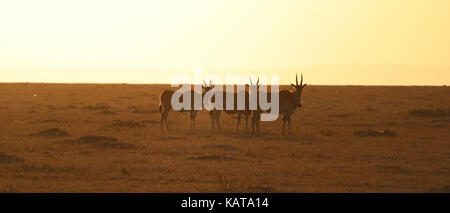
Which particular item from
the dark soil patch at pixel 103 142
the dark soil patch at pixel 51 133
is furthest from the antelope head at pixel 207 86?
the dark soil patch at pixel 103 142

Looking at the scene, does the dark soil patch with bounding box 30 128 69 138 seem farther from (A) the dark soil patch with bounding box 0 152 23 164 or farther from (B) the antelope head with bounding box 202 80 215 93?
(B) the antelope head with bounding box 202 80 215 93

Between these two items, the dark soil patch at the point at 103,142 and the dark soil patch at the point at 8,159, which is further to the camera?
the dark soil patch at the point at 103,142

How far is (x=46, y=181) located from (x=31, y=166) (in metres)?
1.73

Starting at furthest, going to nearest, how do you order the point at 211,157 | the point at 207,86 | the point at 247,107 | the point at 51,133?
the point at 207,86, the point at 247,107, the point at 51,133, the point at 211,157

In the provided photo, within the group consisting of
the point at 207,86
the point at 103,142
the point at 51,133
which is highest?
the point at 207,86

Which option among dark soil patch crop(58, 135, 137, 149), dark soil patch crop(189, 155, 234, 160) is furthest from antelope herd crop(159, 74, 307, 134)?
dark soil patch crop(189, 155, 234, 160)

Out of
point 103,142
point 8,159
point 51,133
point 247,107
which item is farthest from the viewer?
point 247,107

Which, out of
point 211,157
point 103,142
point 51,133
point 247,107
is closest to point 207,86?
point 247,107

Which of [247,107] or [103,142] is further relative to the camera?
[247,107]

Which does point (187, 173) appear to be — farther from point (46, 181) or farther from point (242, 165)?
point (46, 181)

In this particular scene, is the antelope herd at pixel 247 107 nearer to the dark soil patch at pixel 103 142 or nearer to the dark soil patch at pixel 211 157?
the dark soil patch at pixel 103 142

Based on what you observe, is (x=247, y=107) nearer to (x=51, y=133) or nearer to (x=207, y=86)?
(x=207, y=86)

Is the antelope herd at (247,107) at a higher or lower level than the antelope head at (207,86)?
lower
